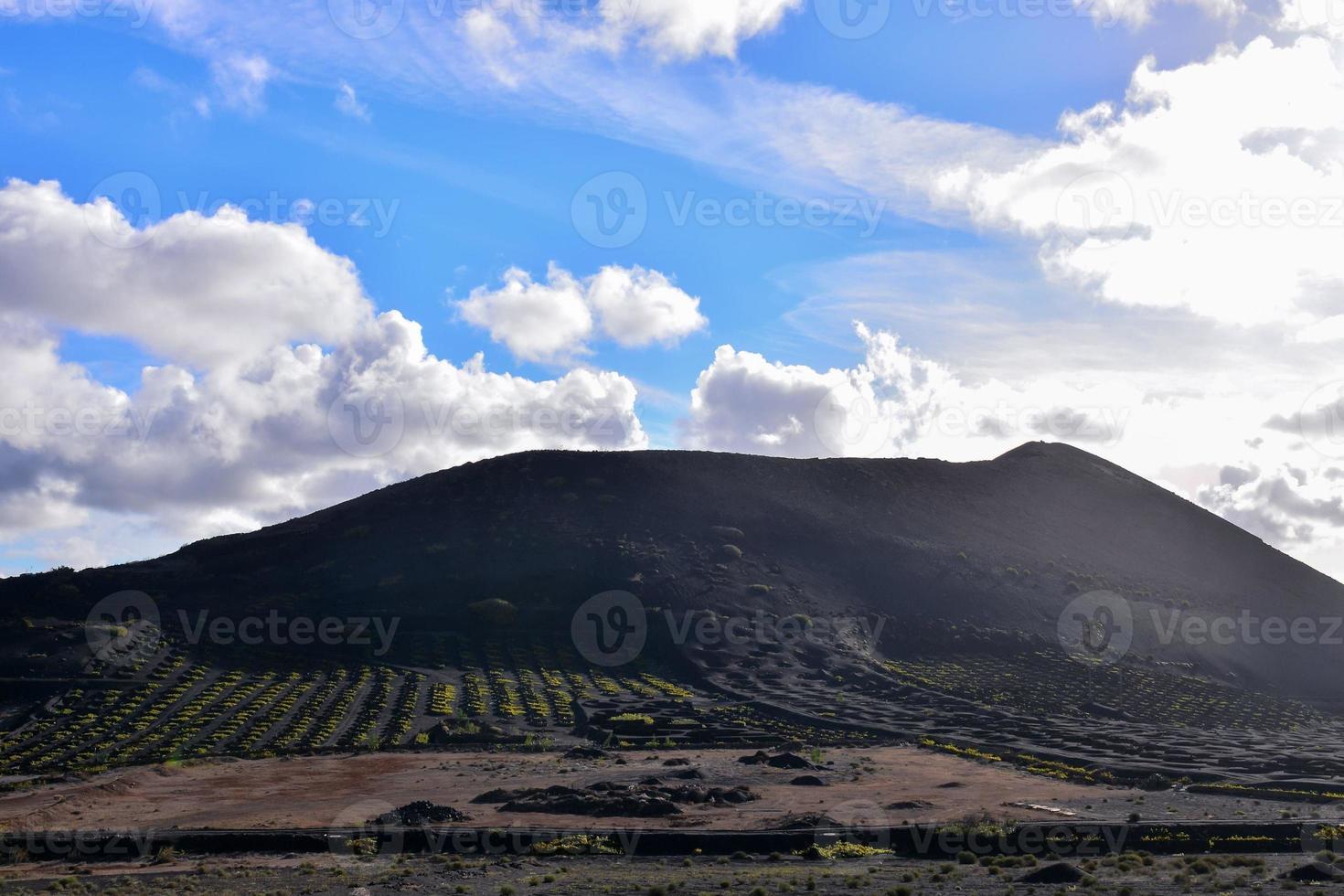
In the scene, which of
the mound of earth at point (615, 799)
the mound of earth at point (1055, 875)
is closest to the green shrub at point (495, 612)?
the mound of earth at point (615, 799)

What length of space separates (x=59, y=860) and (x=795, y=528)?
86.1 meters

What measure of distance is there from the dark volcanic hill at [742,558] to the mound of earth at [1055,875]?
6486 centimetres

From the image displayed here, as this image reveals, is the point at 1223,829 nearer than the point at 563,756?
Yes

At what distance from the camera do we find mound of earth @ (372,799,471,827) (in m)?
36.2

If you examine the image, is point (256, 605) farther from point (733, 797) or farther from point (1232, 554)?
point (1232, 554)

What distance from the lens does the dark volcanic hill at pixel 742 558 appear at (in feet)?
313

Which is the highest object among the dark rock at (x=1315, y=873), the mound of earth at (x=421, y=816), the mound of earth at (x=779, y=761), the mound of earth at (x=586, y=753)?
the dark rock at (x=1315, y=873)

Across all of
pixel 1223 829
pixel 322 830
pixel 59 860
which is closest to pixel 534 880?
pixel 322 830

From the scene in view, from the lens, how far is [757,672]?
271ft

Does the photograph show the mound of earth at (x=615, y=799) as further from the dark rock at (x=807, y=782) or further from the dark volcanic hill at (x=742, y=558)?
the dark volcanic hill at (x=742, y=558)

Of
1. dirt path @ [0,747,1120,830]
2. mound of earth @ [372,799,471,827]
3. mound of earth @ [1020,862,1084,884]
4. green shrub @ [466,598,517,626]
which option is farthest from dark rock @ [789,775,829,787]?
green shrub @ [466,598,517,626]

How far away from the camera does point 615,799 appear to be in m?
39.6

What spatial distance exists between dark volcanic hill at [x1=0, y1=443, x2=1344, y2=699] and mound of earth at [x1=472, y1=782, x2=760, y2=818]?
163 feet

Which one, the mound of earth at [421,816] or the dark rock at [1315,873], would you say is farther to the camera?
the mound of earth at [421,816]
